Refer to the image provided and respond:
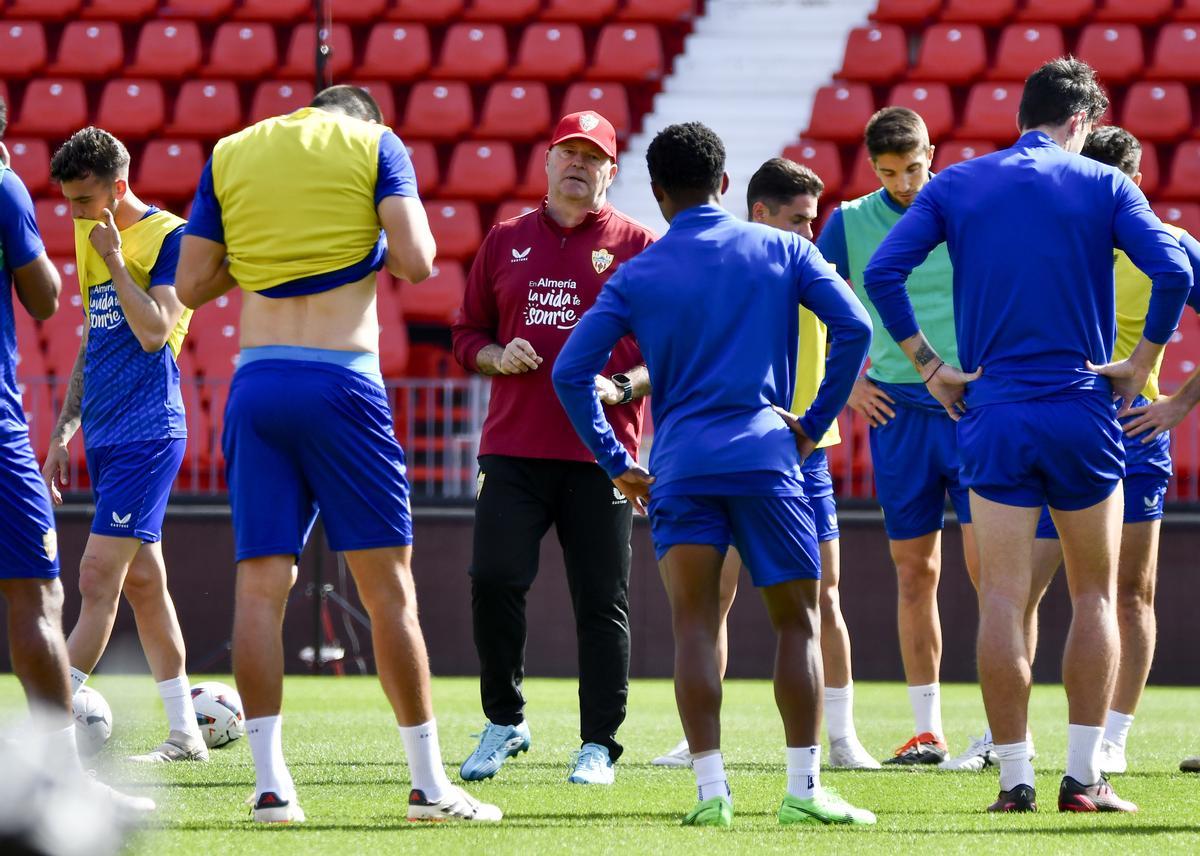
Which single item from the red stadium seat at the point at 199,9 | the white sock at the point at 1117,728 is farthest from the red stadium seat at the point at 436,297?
the white sock at the point at 1117,728

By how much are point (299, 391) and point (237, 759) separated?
2.19 meters

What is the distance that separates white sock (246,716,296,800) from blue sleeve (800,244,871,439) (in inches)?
58.5

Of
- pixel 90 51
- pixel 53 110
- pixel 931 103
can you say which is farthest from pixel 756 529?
pixel 90 51

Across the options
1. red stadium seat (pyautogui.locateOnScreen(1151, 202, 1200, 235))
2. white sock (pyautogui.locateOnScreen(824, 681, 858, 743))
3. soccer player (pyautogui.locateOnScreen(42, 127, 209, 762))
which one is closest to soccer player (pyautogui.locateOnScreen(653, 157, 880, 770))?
white sock (pyautogui.locateOnScreen(824, 681, 858, 743))

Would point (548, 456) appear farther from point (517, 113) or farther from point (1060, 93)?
point (517, 113)

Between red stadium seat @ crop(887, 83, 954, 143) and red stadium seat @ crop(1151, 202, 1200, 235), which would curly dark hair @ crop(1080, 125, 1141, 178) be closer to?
red stadium seat @ crop(1151, 202, 1200, 235)

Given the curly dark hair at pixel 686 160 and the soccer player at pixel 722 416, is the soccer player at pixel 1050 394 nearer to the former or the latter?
the soccer player at pixel 722 416

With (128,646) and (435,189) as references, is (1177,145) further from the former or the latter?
(128,646)

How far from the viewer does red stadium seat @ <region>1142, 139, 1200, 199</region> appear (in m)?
13.3

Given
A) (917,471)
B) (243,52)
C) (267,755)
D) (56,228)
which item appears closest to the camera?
(267,755)

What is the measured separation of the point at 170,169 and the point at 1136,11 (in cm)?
870

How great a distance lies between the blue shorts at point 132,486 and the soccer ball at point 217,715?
2.45 ft

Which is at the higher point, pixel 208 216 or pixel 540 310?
pixel 208 216

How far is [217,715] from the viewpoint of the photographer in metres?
6.07
